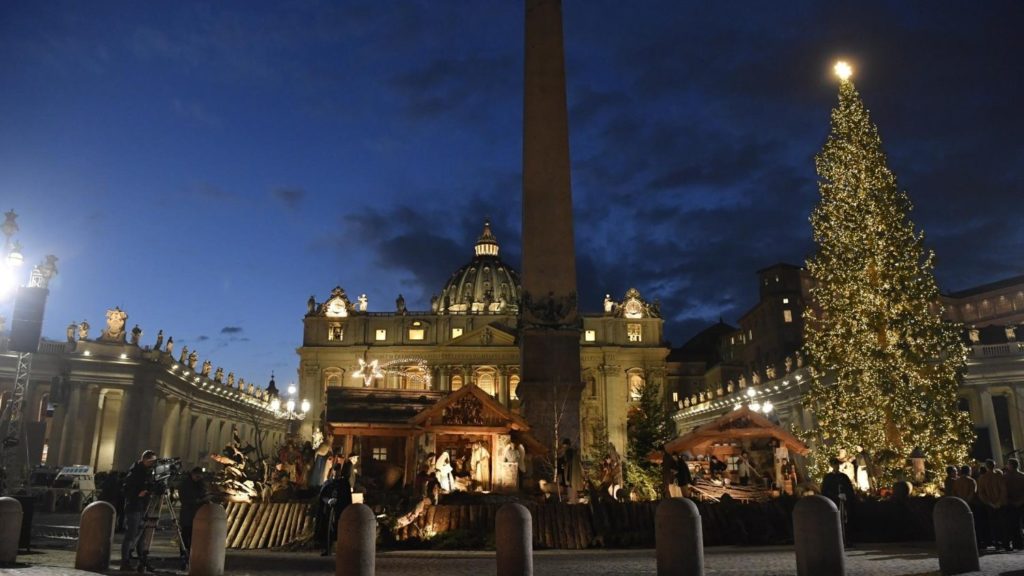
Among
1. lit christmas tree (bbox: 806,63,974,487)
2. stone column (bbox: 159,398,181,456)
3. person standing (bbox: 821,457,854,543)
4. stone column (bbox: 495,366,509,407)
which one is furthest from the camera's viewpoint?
stone column (bbox: 495,366,509,407)

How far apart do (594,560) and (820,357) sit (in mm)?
12950

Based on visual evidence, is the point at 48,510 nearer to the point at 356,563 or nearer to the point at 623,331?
the point at 356,563

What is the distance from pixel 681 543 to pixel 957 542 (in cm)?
A: 338

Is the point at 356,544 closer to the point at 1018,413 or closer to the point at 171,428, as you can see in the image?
the point at 1018,413

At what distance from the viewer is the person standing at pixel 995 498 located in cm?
1268

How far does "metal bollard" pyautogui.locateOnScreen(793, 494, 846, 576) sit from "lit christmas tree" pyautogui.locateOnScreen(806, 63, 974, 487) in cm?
1309

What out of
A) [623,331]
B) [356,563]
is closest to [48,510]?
[356,563]

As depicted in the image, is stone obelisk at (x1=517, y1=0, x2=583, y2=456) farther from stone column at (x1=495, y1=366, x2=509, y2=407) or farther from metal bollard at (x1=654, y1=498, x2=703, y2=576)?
stone column at (x1=495, y1=366, x2=509, y2=407)

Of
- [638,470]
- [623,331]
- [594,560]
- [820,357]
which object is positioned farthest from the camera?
[623,331]

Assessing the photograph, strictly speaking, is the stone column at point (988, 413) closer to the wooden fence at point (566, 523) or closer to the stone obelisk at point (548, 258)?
the stone obelisk at point (548, 258)

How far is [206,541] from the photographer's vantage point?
387 inches

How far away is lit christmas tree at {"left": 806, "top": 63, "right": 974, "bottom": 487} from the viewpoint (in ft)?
68.0

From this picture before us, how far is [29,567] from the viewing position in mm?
10188

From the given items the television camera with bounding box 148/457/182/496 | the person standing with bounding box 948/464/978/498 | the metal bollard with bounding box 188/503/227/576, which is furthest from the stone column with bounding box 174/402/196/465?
the person standing with bounding box 948/464/978/498
